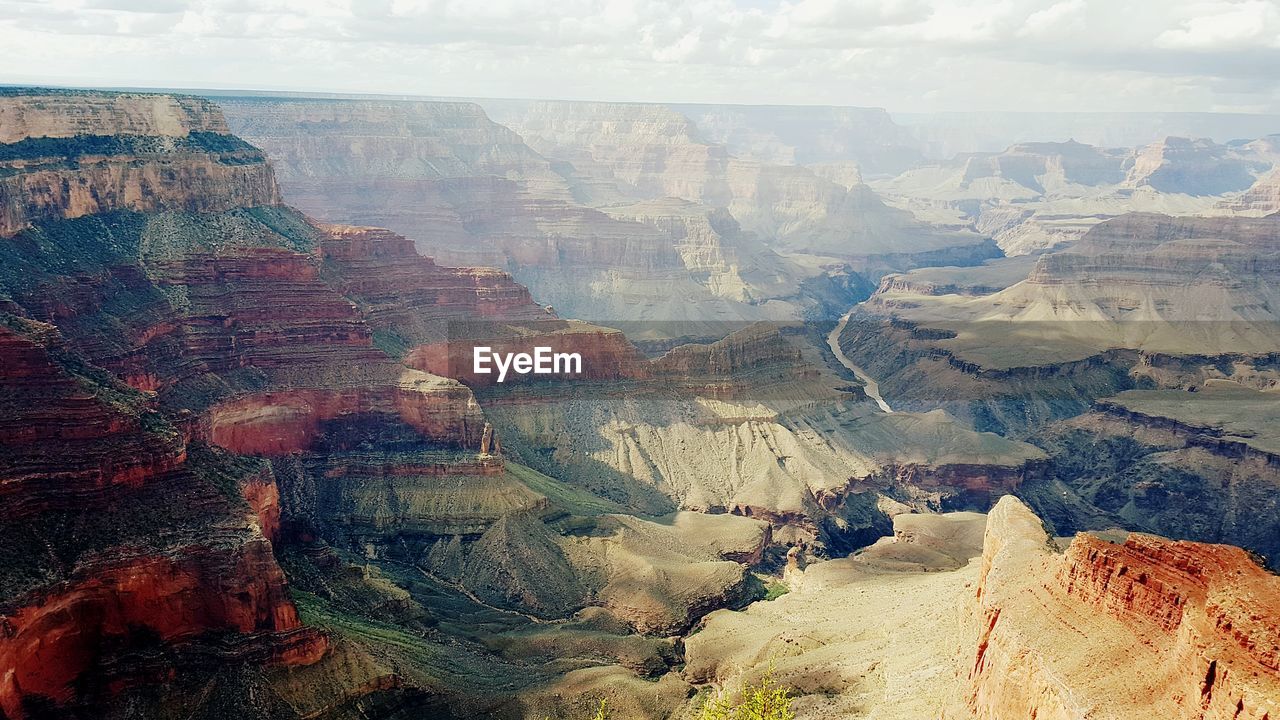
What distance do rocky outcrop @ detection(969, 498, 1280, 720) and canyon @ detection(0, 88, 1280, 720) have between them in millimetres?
135

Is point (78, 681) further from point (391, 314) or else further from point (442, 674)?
point (391, 314)

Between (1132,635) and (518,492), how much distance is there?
56.2 meters

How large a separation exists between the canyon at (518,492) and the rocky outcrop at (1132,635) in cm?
14

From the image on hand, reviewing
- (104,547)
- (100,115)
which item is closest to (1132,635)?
(104,547)

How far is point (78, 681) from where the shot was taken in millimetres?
54094

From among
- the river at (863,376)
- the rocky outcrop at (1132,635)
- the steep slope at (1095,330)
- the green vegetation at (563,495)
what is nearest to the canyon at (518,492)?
the rocky outcrop at (1132,635)

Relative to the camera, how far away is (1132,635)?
42.8 m

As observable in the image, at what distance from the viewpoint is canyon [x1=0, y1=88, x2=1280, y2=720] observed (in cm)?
5238

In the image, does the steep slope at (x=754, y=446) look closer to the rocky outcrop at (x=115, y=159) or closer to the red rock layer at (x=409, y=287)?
the red rock layer at (x=409, y=287)

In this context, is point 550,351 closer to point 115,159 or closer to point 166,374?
point 166,374

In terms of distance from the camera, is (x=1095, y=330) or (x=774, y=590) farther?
(x=1095, y=330)

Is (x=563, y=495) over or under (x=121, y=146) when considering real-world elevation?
under

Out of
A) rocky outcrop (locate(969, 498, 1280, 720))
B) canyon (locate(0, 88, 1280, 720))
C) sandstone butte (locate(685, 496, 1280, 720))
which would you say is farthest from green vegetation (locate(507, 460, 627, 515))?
rocky outcrop (locate(969, 498, 1280, 720))

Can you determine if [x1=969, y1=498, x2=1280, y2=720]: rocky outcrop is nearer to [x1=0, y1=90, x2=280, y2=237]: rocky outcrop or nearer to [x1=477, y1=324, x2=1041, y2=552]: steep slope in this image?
[x1=477, y1=324, x2=1041, y2=552]: steep slope
